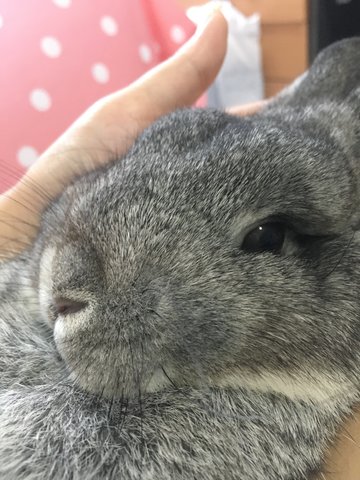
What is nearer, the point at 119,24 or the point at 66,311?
the point at 66,311

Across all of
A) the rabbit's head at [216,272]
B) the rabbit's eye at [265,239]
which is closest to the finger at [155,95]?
the rabbit's head at [216,272]

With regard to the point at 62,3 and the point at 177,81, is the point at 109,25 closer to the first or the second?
the point at 62,3

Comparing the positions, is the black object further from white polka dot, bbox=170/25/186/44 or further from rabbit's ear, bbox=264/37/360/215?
rabbit's ear, bbox=264/37/360/215

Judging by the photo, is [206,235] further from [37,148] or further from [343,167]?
[37,148]

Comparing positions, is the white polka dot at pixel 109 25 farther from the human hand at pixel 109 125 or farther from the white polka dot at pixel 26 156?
the white polka dot at pixel 26 156

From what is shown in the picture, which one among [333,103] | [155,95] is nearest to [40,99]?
[155,95]

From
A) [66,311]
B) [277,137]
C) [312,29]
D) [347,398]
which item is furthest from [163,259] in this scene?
[312,29]

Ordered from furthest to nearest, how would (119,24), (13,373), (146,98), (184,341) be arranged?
(119,24), (146,98), (13,373), (184,341)
